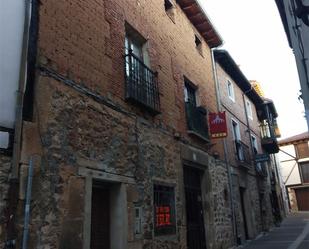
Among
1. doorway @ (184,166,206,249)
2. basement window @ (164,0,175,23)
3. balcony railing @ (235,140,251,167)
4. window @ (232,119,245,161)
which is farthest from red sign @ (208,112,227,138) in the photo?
window @ (232,119,245,161)

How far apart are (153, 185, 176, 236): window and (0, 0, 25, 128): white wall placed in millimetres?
3820

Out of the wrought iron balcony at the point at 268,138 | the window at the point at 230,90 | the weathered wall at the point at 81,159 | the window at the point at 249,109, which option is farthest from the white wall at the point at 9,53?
the wrought iron balcony at the point at 268,138

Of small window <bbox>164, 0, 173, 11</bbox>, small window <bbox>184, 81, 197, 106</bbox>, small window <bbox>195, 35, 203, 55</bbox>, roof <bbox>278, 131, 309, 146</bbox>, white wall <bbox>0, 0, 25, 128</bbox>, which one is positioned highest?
roof <bbox>278, 131, 309, 146</bbox>

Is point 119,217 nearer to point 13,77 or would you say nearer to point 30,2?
point 13,77

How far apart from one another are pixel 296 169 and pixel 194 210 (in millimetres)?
28248

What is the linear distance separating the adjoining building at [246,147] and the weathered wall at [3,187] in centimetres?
922

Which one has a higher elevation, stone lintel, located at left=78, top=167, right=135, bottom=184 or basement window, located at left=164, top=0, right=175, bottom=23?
basement window, located at left=164, top=0, right=175, bottom=23

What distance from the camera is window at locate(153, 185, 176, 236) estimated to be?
750 centimetres

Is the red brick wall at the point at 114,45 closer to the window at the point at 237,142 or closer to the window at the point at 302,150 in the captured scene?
the window at the point at 237,142

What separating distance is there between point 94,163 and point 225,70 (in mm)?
10678

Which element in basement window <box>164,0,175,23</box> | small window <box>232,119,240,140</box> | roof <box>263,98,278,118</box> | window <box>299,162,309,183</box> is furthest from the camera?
window <box>299,162,309,183</box>

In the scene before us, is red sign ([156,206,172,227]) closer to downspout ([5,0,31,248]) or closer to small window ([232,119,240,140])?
downspout ([5,0,31,248])

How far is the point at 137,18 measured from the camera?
340 inches

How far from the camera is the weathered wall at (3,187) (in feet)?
14.0
